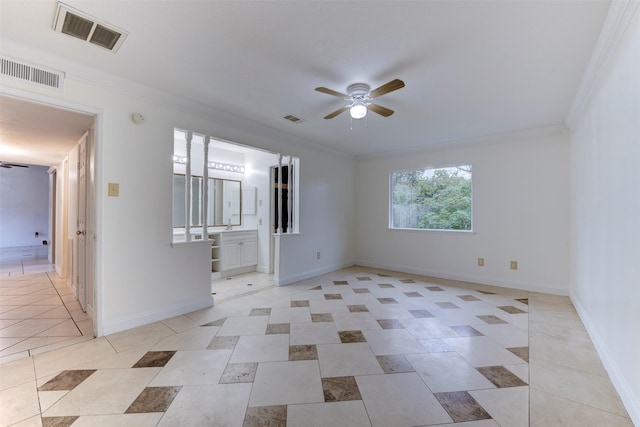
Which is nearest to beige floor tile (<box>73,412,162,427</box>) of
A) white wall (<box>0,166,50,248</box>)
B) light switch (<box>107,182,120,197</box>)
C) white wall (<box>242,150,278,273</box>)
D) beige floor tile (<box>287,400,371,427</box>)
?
beige floor tile (<box>287,400,371,427</box>)

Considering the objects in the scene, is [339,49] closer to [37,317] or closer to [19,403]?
[19,403]

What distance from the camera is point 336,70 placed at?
228 cm

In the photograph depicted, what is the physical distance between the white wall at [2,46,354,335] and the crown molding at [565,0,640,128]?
3296mm

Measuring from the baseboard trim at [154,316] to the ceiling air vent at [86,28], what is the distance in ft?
7.54

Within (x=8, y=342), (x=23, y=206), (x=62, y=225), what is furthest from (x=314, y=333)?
(x=23, y=206)

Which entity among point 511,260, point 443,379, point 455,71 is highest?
point 455,71

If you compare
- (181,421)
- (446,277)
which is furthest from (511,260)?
(181,421)

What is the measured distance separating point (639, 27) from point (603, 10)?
25cm

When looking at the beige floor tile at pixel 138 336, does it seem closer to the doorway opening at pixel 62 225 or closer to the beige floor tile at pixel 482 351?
the doorway opening at pixel 62 225

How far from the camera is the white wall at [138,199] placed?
2434 millimetres

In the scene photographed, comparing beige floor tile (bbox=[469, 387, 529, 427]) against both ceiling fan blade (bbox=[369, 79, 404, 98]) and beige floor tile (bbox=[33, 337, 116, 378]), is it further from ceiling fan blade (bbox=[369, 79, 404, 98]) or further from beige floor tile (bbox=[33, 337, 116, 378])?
beige floor tile (bbox=[33, 337, 116, 378])

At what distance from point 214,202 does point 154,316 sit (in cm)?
271

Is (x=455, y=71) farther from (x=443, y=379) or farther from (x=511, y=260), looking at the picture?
(x=511, y=260)

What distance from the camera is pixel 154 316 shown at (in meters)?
2.75
